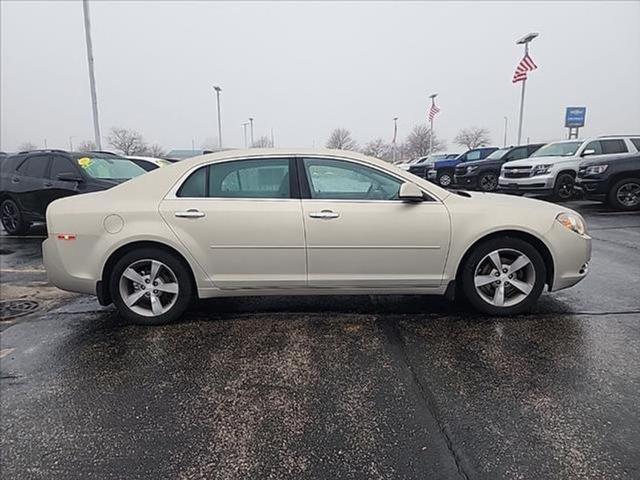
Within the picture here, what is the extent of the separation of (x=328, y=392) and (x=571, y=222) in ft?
8.84

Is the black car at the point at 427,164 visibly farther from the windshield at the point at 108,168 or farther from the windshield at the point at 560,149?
the windshield at the point at 108,168

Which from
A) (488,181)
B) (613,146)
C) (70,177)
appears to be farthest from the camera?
(488,181)

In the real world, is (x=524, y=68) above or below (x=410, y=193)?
above

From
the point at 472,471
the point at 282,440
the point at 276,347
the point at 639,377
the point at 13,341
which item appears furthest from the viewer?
the point at 13,341

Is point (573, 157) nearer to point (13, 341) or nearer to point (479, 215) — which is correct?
point (479, 215)

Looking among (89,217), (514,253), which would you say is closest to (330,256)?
(514,253)

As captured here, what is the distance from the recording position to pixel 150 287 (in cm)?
400

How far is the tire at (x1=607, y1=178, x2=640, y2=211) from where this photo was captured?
35.8ft

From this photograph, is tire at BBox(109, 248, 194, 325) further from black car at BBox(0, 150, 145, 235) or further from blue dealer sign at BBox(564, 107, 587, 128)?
blue dealer sign at BBox(564, 107, 587, 128)

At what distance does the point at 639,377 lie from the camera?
2.95 meters

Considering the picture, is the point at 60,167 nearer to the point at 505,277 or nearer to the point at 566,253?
the point at 505,277

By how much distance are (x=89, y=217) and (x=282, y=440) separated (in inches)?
105

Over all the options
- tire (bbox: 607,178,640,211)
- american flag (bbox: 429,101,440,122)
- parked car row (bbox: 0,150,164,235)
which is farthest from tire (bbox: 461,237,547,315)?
american flag (bbox: 429,101,440,122)

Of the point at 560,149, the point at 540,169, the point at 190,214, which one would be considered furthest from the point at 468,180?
the point at 190,214
